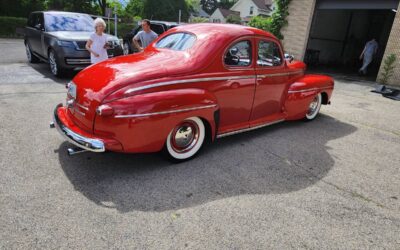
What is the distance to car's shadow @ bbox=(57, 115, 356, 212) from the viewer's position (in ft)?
10.2

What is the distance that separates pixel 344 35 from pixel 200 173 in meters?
19.1

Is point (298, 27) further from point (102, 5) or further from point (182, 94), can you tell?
point (102, 5)

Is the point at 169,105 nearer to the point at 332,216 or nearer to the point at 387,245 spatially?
the point at 332,216

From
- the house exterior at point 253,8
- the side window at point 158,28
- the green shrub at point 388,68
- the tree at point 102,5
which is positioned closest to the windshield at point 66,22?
the side window at point 158,28

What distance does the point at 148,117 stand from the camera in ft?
10.5

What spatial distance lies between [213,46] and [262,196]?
2059mm

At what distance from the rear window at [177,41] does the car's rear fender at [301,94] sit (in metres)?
2.09

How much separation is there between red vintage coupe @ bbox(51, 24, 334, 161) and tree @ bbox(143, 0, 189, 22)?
42584 millimetres

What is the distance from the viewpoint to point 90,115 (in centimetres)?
322

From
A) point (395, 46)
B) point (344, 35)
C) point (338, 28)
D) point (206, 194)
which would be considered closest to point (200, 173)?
point (206, 194)

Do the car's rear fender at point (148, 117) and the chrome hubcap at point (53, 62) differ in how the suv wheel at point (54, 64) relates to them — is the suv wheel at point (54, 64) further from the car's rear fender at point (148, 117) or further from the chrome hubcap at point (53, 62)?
the car's rear fender at point (148, 117)

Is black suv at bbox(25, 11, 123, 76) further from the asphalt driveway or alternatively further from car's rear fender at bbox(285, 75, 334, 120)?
car's rear fender at bbox(285, 75, 334, 120)

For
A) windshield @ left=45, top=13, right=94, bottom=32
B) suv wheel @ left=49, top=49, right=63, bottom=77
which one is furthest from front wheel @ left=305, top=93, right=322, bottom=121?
windshield @ left=45, top=13, right=94, bottom=32

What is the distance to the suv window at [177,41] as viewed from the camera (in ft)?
13.7
